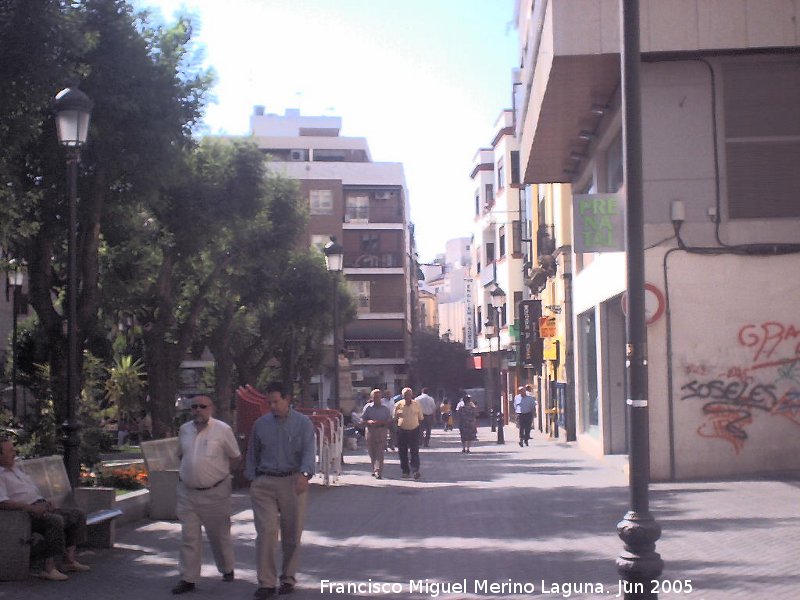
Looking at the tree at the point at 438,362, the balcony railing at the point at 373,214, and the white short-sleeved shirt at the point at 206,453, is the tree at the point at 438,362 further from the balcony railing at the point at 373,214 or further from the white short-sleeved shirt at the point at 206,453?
the white short-sleeved shirt at the point at 206,453

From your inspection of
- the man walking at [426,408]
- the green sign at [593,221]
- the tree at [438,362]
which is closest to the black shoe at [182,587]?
the green sign at [593,221]

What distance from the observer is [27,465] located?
11352 millimetres

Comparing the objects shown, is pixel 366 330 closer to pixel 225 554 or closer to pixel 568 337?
pixel 568 337

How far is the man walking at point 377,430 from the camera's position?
71.4ft

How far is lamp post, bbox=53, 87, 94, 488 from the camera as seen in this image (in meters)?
12.5

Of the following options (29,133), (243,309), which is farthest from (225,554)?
(243,309)

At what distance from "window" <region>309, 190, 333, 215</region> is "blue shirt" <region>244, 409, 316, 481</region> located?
6576 centimetres

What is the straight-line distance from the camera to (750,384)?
18328 mm

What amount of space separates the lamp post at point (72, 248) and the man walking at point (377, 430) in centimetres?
952

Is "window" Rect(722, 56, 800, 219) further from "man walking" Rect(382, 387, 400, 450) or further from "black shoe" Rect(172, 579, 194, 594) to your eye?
"black shoe" Rect(172, 579, 194, 594)

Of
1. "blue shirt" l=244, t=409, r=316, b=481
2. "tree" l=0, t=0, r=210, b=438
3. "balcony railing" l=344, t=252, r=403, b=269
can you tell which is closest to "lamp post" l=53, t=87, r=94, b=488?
"blue shirt" l=244, t=409, r=316, b=481

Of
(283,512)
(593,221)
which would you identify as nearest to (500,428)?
(593,221)

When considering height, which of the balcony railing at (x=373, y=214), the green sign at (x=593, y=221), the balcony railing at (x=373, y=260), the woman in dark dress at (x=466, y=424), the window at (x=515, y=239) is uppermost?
the balcony railing at (x=373, y=214)

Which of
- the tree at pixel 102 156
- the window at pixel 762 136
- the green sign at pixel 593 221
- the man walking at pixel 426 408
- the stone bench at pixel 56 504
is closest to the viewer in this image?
the stone bench at pixel 56 504
